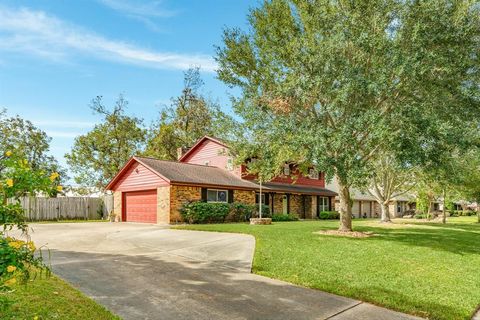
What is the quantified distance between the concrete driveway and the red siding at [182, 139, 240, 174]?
19.2 meters

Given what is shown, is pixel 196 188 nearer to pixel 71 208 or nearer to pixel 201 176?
pixel 201 176

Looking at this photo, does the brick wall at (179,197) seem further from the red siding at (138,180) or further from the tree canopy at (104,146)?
the tree canopy at (104,146)

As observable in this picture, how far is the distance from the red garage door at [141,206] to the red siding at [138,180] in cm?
50

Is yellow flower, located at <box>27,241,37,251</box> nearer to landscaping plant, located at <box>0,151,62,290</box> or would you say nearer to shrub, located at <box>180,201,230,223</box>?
landscaping plant, located at <box>0,151,62,290</box>

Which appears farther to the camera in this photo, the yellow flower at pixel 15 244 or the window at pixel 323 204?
the window at pixel 323 204

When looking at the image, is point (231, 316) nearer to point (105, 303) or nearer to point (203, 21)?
point (105, 303)

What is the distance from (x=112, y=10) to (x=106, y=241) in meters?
8.71

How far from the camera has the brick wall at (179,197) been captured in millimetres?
22141

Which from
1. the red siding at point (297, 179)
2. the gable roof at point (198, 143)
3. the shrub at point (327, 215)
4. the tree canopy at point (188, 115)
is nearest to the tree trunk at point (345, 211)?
the red siding at point (297, 179)

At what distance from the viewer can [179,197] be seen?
22.6 meters

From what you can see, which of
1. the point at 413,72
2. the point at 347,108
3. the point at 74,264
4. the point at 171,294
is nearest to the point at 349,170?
the point at 347,108

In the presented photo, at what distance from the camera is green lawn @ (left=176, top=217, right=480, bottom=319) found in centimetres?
620

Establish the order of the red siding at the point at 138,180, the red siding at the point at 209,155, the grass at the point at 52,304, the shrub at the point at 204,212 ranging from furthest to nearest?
the red siding at the point at 209,155, the red siding at the point at 138,180, the shrub at the point at 204,212, the grass at the point at 52,304

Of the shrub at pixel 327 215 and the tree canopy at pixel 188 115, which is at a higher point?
the tree canopy at pixel 188 115
